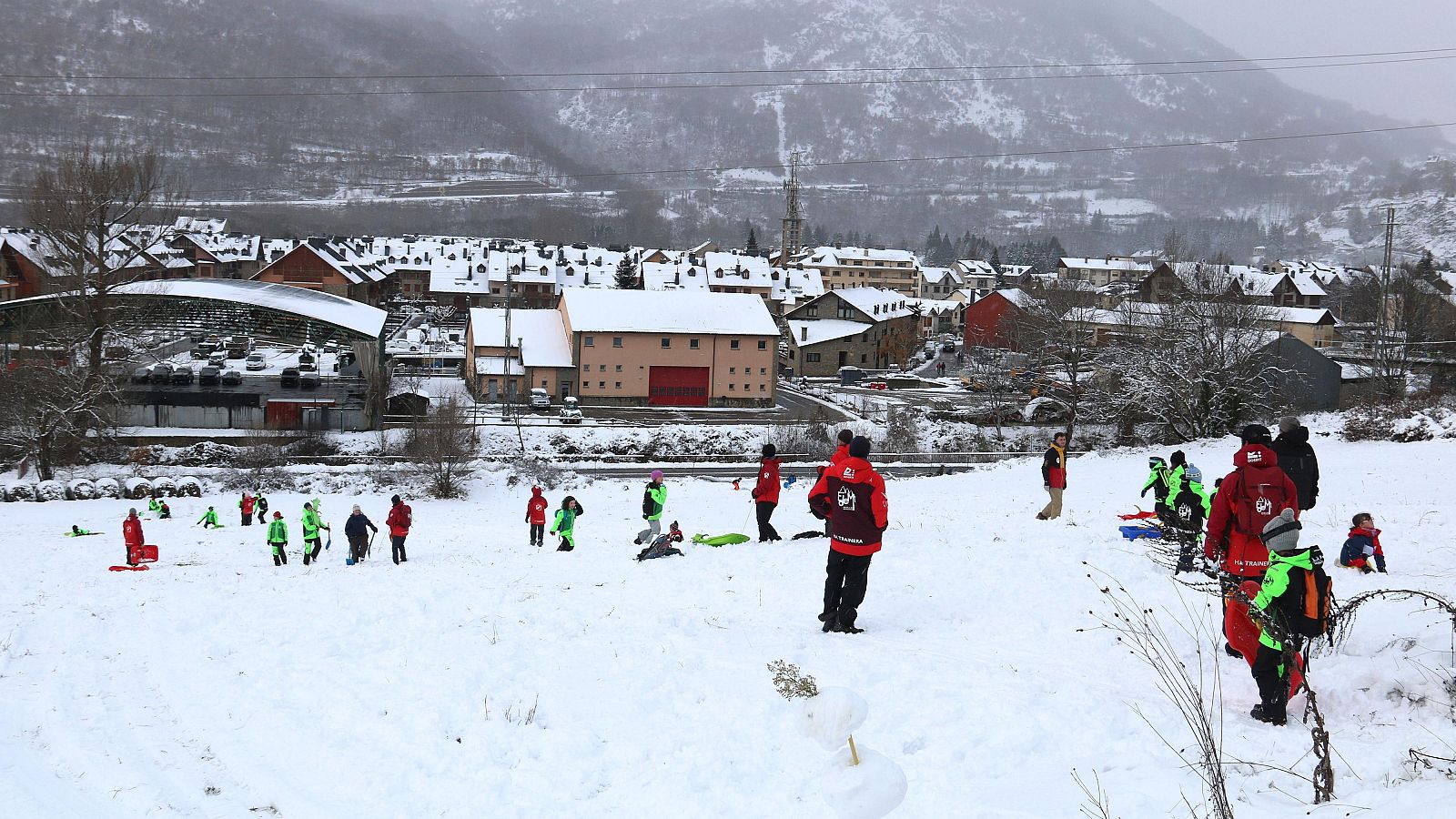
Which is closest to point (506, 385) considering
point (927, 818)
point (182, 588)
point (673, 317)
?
point (673, 317)

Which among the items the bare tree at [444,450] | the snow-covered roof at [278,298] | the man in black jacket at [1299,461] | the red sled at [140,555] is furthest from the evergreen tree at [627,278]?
the man in black jacket at [1299,461]

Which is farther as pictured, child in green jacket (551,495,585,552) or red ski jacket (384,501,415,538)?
red ski jacket (384,501,415,538)

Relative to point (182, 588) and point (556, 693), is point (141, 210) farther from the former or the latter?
point (556, 693)

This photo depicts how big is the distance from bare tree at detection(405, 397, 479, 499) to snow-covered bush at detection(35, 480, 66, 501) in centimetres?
1143

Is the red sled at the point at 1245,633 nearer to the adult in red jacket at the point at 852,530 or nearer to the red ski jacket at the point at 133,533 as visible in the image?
the adult in red jacket at the point at 852,530

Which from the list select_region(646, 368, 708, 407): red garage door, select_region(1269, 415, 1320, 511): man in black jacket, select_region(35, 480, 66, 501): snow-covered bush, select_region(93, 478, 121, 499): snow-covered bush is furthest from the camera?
select_region(646, 368, 708, 407): red garage door

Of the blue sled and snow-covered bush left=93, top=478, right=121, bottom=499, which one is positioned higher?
the blue sled

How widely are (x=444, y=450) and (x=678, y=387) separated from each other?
87.3ft

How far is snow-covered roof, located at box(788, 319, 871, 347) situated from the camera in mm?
76062

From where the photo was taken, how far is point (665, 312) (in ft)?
201

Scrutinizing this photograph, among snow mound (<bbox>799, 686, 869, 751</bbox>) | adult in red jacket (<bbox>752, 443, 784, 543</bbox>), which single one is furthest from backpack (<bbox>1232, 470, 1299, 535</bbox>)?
adult in red jacket (<bbox>752, 443, 784, 543</bbox>)

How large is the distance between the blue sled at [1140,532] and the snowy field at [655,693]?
3.00 feet

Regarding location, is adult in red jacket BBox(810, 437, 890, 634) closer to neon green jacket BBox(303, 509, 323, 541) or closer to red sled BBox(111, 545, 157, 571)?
neon green jacket BBox(303, 509, 323, 541)

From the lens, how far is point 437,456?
3350cm
